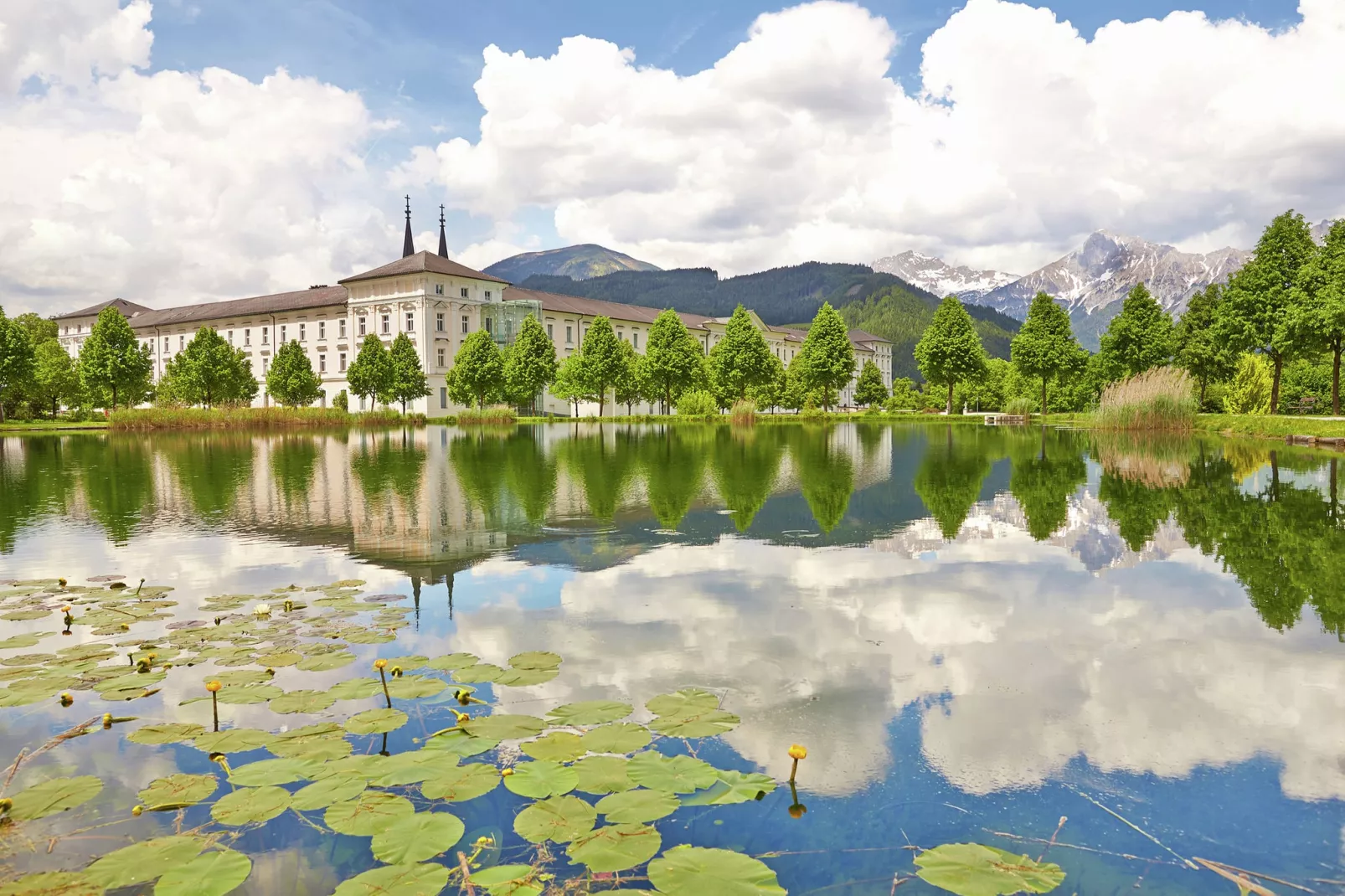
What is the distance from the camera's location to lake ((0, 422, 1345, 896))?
375cm

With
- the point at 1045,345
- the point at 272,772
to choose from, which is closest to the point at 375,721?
the point at 272,772

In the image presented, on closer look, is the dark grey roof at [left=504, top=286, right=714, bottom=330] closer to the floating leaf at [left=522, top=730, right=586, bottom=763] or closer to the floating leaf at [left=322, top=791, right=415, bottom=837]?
the floating leaf at [left=522, top=730, right=586, bottom=763]

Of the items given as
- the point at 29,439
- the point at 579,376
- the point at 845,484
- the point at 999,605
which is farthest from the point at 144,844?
the point at 579,376

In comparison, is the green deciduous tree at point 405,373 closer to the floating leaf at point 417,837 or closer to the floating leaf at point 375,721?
the floating leaf at point 375,721

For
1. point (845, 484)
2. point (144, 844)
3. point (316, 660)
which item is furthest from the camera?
point (845, 484)

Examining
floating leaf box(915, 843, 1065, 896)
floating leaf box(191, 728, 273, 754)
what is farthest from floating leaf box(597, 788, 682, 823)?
floating leaf box(191, 728, 273, 754)

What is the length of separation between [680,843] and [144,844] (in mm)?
2493

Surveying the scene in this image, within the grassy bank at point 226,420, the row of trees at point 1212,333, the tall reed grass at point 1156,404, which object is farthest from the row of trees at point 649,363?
the tall reed grass at point 1156,404

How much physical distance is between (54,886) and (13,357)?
7606 centimetres

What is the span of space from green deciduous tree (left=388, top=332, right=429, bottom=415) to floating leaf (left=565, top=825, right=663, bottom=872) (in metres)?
71.5

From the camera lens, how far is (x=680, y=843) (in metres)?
3.65

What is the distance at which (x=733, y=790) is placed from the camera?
411 cm

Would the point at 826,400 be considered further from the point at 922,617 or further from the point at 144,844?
the point at 144,844

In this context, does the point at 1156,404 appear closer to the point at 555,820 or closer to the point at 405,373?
the point at 555,820
